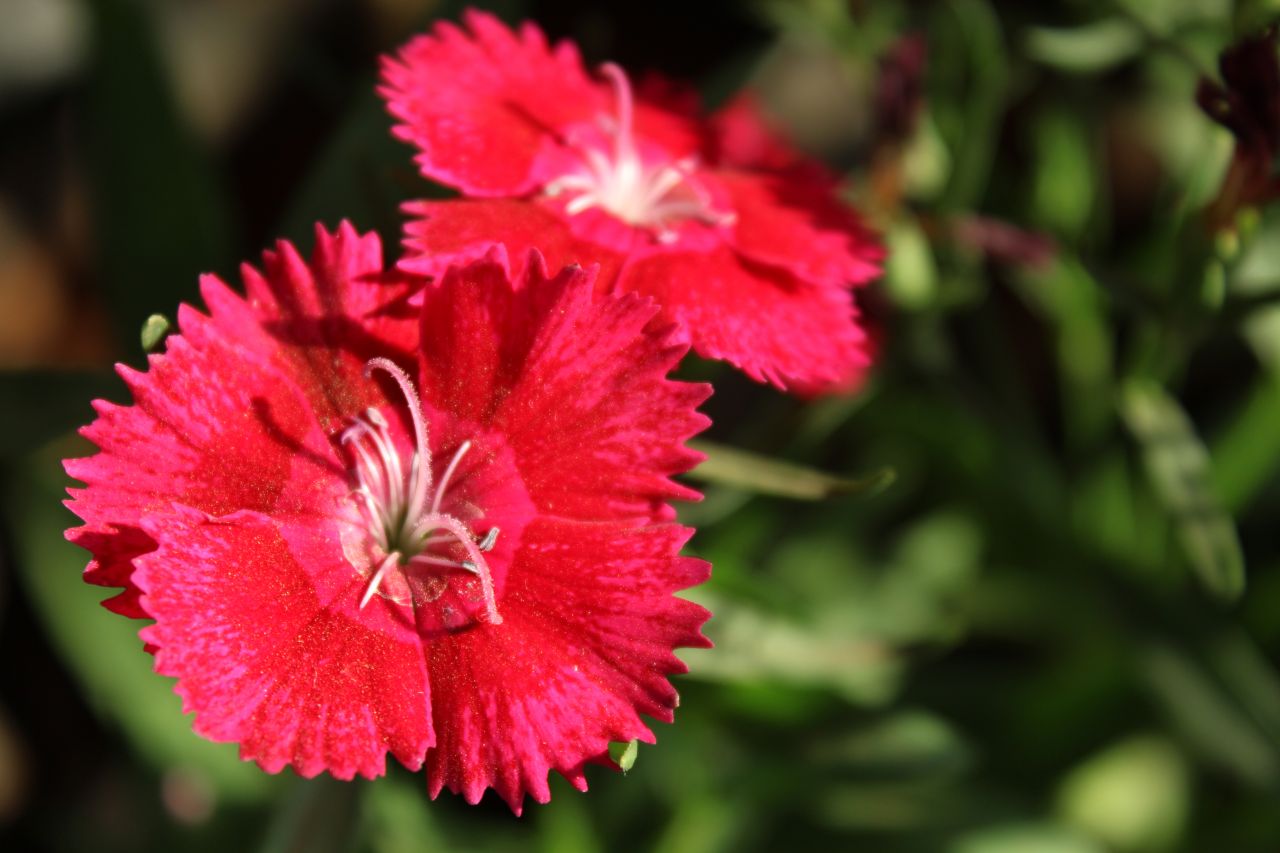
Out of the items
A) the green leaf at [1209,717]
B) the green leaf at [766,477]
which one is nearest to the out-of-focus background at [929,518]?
the green leaf at [1209,717]

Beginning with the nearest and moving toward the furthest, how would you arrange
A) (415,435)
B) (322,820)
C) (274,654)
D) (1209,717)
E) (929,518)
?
(274,654), (415,435), (322,820), (1209,717), (929,518)

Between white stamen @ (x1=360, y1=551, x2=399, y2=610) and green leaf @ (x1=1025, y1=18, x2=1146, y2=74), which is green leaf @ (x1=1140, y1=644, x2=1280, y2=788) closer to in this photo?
green leaf @ (x1=1025, y1=18, x2=1146, y2=74)

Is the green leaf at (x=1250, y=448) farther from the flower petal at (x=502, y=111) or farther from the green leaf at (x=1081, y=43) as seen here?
the flower petal at (x=502, y=111)

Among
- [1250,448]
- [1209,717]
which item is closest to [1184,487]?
[1209,717]

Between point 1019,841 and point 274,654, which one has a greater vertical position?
point 274,654

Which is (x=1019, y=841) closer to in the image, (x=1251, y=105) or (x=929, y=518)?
(x=929, y=518)

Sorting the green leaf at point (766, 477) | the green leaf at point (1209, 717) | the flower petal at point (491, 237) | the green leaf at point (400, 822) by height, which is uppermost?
the flower petal at point (491, 237)
